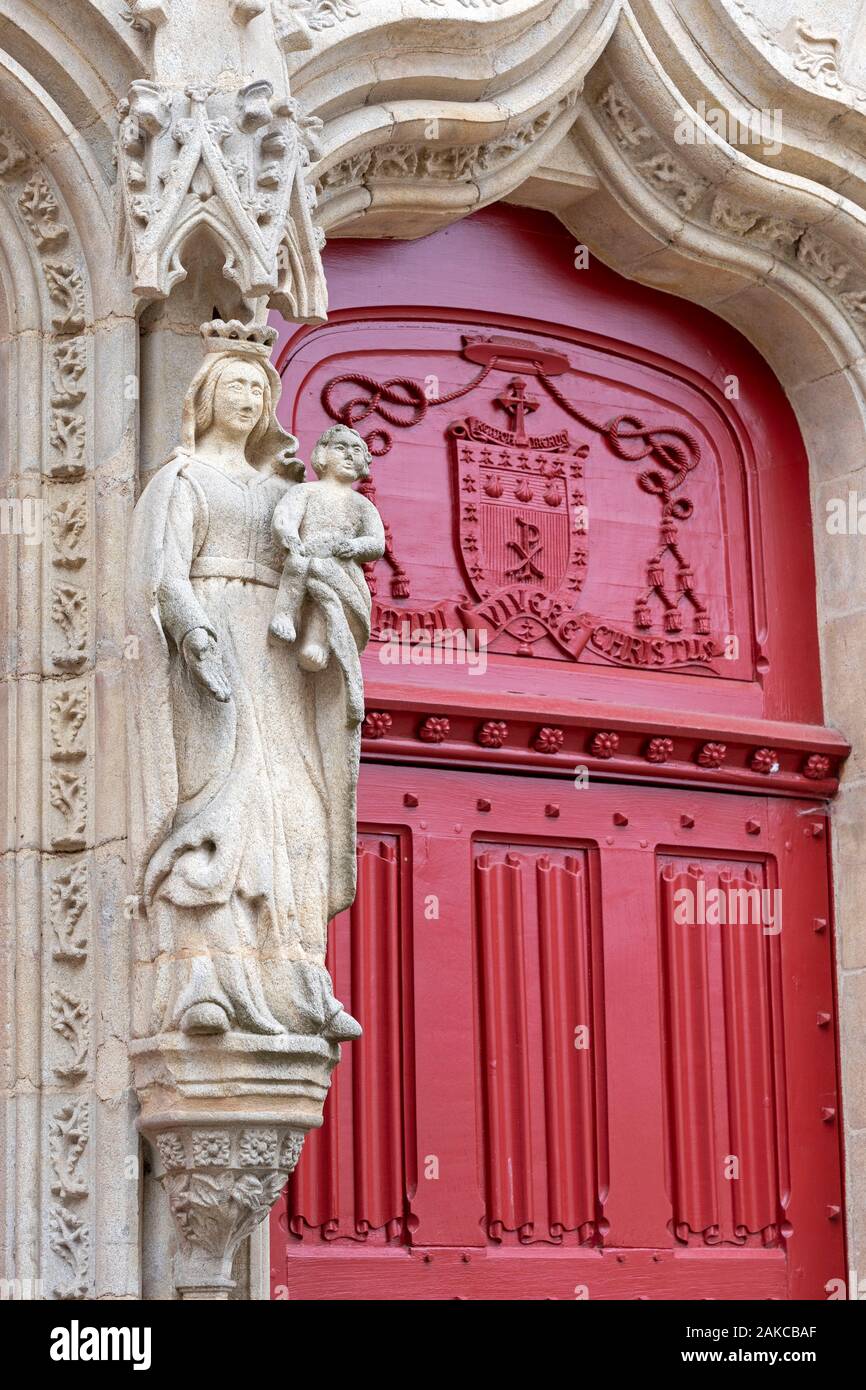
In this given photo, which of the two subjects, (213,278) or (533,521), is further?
(533,521)

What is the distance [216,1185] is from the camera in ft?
19.5

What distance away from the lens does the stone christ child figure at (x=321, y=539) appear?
20.2 ft

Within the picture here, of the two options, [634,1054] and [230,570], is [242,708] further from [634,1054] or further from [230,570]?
[634,1054]

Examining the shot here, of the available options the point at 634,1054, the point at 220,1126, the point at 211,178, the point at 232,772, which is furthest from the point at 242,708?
the point at 634,1054

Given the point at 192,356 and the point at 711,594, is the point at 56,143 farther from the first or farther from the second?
the point at 711,594

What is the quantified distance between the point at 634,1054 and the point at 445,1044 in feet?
2.00

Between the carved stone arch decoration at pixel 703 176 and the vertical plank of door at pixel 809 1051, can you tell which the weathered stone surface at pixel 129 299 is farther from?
the vertical plank of door at pixel 809 1051

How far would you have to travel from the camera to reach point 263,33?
6.52 m

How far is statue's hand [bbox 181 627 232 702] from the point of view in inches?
236

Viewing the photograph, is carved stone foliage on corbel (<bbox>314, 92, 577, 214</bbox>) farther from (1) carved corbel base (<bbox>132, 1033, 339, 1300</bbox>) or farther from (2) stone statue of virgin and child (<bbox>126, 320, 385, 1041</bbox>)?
(1) carved corbel base (<bbox>132, 1033, 339, 1300</bbox>)

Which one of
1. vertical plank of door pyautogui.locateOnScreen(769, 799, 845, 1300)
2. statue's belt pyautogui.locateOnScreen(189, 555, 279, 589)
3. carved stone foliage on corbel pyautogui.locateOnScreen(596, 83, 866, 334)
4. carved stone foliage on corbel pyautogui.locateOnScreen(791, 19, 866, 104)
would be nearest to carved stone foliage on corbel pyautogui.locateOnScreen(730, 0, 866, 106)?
carved stone foliage on corbel pyautogui.locateOnScreen(791, 19, 866, 104)

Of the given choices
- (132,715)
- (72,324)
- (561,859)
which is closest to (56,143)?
(72,324)

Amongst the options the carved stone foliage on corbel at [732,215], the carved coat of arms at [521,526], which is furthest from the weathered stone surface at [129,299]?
the carved coat of arms at [521,526]

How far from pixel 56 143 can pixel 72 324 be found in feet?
1.43
